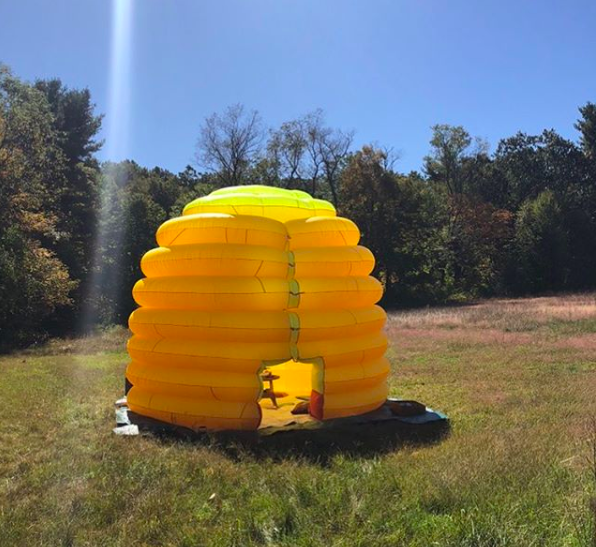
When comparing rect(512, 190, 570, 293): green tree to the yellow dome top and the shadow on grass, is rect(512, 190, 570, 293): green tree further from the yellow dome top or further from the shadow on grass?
the shadow on grass

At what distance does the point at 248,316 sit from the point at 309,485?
267 centimetres

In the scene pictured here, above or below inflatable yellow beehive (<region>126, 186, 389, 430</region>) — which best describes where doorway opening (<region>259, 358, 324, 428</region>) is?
below

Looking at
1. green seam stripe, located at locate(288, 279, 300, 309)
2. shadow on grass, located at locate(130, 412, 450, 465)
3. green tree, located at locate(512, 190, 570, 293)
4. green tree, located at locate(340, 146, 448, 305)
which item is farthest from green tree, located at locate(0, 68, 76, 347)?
green tree, located at locate(512, 190, 570, 293)

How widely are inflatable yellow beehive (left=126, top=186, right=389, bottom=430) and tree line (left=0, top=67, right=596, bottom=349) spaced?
1541 centimetres

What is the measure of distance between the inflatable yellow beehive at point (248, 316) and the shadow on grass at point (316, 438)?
8.5 inches

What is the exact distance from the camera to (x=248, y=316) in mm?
6926

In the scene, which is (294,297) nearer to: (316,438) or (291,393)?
(316,438)

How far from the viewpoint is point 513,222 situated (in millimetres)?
49156

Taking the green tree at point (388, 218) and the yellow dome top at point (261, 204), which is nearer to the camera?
the yellow dome top at point (261, 204)

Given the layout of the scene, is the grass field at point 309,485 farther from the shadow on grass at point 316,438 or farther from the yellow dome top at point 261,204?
the yellow dome top at point 261,204

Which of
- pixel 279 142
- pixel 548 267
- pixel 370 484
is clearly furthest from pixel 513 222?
pixel 370 484

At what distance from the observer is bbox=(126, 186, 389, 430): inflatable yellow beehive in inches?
272

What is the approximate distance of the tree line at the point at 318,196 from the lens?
2303cm

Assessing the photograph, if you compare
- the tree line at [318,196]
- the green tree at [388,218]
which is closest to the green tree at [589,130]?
the tree line at [318,196]
